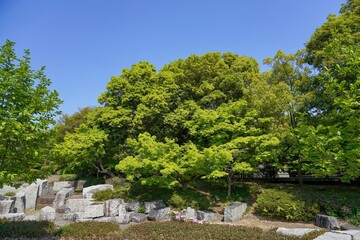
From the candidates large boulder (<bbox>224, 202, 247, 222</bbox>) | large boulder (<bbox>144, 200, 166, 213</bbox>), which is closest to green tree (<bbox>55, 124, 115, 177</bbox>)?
large boulder (<bbox>144, 200, 166, 213</bbox>)

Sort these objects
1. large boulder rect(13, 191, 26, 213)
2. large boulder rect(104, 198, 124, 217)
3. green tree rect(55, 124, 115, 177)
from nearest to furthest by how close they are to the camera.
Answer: large boulder rect(104, 198, 124, 217), large boulder rect(13, 191, 26, 213), green tree rect(55, 124, 115, 177)

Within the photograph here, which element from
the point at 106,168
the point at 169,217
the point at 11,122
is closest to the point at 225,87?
the point at 169,217

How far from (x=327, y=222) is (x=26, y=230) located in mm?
10658

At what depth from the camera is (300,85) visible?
14.5 m

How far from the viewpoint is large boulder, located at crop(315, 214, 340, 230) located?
29.7ft

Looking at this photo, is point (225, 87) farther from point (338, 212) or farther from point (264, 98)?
point (338, 212)

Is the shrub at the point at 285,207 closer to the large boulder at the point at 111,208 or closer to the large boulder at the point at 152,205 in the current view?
the large boulder at the point at 152,205

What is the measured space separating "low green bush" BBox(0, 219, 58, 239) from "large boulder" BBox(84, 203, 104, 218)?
2.89 meters

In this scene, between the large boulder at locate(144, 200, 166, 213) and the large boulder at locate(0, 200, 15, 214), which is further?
the large boulder at locate(0, 200, 15, 214)

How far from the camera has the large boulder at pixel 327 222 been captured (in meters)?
9.04

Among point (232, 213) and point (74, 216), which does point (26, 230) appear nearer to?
point (74, 216)

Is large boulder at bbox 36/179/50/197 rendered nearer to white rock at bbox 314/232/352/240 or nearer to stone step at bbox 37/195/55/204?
stone step at bbox 37/195/55/204

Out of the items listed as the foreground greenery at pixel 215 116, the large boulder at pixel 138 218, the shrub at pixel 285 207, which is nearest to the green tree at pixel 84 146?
the foreground greenery at pixel 215 116

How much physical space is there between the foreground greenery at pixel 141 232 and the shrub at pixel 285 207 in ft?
11.7
